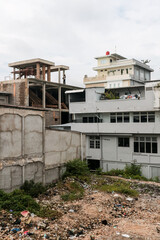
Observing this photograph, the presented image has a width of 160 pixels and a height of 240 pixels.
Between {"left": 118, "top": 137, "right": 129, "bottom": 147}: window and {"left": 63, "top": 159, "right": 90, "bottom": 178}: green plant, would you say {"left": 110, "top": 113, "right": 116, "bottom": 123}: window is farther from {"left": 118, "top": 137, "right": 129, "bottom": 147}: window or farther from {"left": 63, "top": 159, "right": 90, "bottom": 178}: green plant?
{"left": 63, "top": 159, "right": 90, "bottom": 178}: green plant

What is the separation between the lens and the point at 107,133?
75.7ft

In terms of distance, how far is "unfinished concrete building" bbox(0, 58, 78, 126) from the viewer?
79.6ft

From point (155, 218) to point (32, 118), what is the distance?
302 inches

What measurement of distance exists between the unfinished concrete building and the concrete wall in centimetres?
985

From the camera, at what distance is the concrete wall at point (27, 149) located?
11837mm

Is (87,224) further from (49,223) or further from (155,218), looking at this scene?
(155,218)

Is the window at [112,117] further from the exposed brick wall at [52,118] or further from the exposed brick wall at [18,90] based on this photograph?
the exposed brick wall at [18,90]

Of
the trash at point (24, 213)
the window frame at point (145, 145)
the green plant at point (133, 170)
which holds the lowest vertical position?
the green plant at point (133, 170)

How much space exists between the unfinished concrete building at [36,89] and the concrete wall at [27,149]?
9854 millimetres

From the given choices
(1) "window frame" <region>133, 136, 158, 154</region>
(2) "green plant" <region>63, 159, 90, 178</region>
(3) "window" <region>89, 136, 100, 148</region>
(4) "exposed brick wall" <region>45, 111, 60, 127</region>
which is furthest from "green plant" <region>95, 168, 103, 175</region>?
(4) "exposed brick wall" <region>45, 111, 60, 127</region>

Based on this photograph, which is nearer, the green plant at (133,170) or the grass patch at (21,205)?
the grass patch at (21,205)

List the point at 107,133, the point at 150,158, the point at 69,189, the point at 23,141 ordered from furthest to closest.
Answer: the point at 107,133 < the point at 150,158 < the point at 69,189 < the point at 23,141

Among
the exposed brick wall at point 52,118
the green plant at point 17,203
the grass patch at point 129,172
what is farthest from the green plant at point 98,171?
the green plant at point 17,203

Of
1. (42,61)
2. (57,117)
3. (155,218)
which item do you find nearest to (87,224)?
(155,218)
